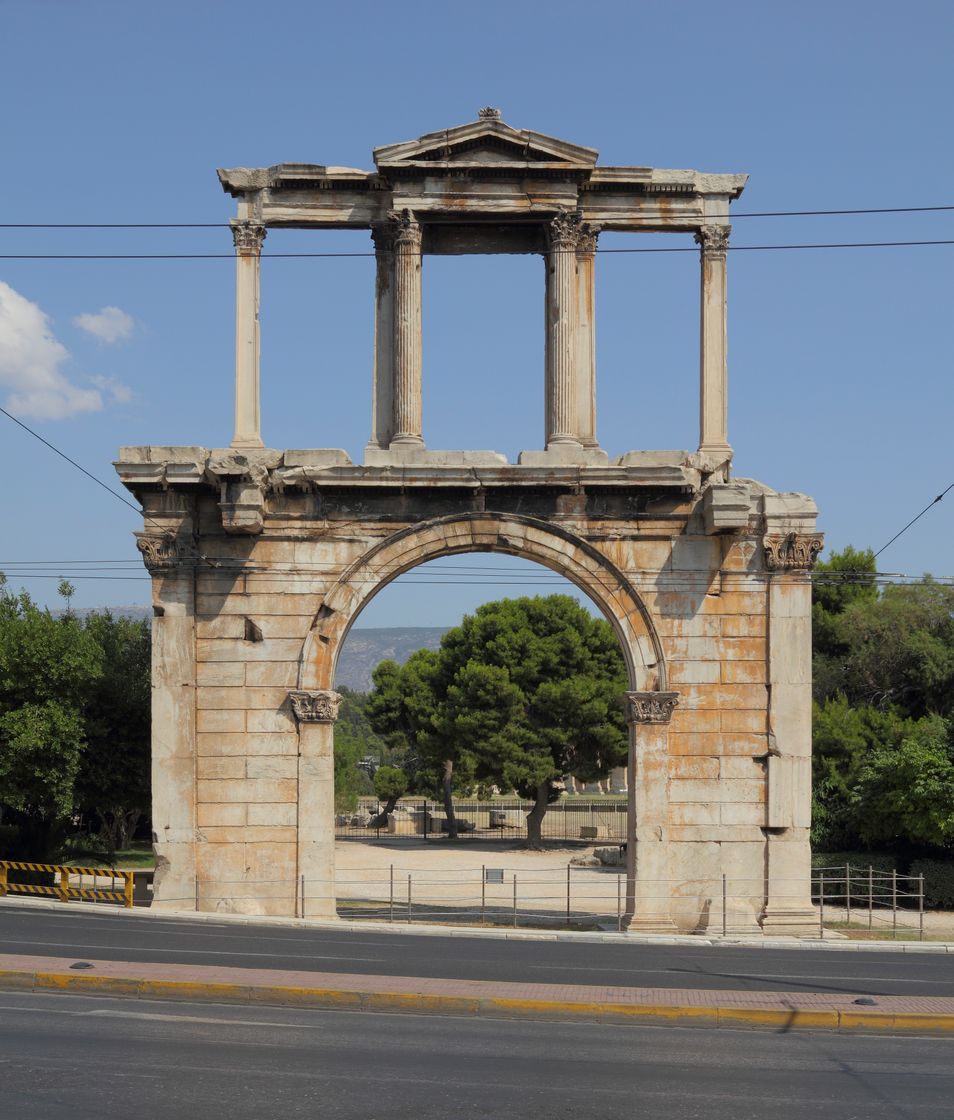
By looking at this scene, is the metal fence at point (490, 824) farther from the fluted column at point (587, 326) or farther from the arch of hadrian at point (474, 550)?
the fluted column at point (587, 326)

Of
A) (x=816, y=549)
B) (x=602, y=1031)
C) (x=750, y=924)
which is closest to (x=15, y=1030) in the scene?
Result: (x=602, y=1031)

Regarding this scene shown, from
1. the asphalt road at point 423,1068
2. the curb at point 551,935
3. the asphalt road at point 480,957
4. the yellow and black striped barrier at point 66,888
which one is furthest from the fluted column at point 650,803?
the yellow and black striped barrier at point 66,888

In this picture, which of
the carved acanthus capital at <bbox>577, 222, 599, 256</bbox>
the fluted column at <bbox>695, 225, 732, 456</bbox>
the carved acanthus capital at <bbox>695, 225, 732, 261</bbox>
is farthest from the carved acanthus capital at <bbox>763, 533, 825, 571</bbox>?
the carved acanthus capital at <bbox>577, 222, 599, 256</bbox>

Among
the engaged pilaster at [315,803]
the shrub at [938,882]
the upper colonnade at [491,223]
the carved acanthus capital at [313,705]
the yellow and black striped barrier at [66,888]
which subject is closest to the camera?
the engaged pilaster at [315,803]

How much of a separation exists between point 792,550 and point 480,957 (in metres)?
8.07

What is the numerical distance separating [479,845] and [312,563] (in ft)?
101

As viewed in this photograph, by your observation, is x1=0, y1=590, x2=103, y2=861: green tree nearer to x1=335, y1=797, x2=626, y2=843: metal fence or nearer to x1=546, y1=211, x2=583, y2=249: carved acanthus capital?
x1=546, y1=211, x2=583, y2=249: carved acanthus capital

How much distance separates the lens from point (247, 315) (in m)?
22.2

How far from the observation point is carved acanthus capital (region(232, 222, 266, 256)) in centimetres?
2212

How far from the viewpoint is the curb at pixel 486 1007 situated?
530 inches

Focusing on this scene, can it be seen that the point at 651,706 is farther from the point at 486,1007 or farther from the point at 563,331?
the point at 486,1007

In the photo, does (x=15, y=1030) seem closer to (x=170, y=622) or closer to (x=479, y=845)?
(x=170, y=622)

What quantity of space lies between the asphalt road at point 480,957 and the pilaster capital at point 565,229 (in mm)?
10536

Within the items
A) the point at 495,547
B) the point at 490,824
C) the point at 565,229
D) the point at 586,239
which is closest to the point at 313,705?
the point at 495,547
